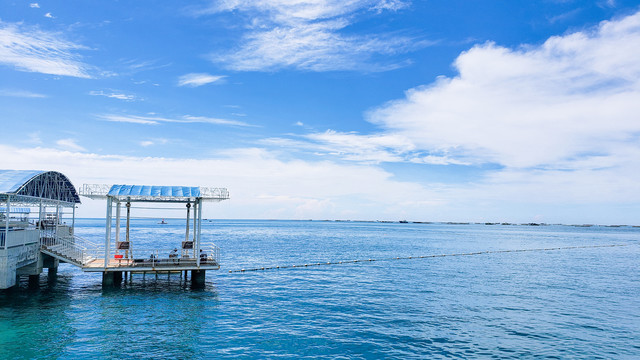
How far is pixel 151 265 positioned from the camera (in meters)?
29.9

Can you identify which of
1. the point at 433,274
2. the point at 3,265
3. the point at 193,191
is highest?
the point at 193,191

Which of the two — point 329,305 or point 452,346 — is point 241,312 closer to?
point 329,305

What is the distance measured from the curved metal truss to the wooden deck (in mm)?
6540

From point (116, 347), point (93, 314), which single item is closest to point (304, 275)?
point (93, 314)

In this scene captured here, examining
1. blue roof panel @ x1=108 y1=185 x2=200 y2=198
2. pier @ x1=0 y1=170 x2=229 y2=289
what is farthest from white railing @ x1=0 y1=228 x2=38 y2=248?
blue roof panel @ x1=108 y1=185 x2=200 y2=198

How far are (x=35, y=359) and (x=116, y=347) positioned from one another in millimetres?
3144

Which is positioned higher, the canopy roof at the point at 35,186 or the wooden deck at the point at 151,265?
the canopy roof at the point at 35,186

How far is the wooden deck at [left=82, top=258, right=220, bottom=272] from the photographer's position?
29.4m

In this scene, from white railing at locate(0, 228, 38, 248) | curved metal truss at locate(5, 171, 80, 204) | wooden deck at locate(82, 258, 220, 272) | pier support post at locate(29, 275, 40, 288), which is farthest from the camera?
pier support post at locate(29, 275, 40, 288)

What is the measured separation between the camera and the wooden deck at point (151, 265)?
29.4 m

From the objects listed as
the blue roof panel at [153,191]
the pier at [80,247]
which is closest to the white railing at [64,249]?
the pier at [80,247]

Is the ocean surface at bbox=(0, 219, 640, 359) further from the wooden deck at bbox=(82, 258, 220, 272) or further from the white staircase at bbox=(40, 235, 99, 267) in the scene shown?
the white staircase at bbox=(40, 235, 99, 267)

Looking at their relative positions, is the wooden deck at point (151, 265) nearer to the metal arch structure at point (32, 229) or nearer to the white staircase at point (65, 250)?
the white staircase at point (65, 250)

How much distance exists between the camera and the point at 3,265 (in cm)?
2561
